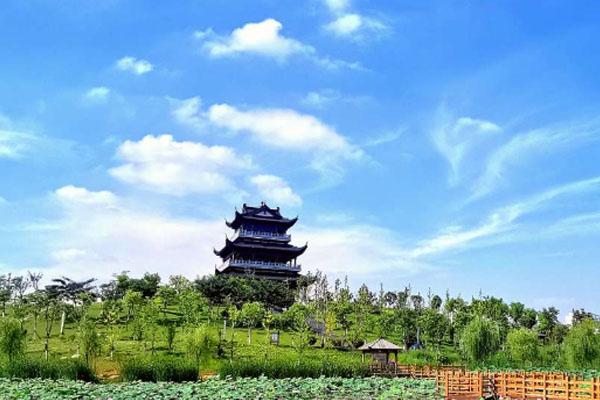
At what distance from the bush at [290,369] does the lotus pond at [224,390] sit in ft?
7.86

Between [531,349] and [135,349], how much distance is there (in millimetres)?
24865

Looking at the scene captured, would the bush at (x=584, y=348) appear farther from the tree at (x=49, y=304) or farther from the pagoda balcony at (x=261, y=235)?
the pagoda balcony at (x=261, y=235)

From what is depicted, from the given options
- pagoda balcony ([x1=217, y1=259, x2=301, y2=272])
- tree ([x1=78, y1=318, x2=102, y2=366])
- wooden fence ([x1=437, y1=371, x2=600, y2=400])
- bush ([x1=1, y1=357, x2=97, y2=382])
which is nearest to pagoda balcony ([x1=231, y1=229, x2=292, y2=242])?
pagoda balcony ([x1=217, y1=259, x2=301, y2=272])

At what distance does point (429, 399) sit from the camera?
21969 mm

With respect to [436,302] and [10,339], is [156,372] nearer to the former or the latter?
[10,339]

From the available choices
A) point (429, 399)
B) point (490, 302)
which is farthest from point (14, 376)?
point (490, 302)

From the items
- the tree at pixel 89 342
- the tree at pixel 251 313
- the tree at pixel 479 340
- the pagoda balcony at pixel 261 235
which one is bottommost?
the tree at pixel 89 342

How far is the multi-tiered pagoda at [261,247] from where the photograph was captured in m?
69.6

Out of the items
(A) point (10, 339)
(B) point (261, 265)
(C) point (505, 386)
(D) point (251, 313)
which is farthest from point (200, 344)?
(B) point (261, 265)

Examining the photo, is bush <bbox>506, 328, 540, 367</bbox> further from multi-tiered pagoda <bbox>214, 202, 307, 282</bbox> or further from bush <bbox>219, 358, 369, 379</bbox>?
multi-tiered pagoda <bbox>214, 202, 307, 282</bbox>

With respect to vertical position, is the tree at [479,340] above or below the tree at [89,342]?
above

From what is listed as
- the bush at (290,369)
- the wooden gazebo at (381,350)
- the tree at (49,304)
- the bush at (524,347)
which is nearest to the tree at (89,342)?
the bush at (290,369)

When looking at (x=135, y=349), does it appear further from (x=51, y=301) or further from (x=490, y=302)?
(x=490, y=302)

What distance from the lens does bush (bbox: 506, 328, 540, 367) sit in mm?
40250
